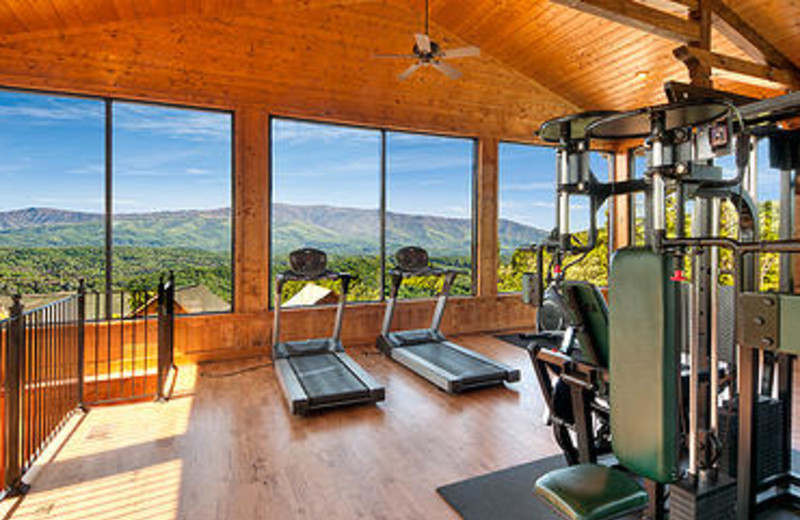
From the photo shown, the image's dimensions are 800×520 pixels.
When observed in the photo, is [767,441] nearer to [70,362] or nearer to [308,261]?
[308,261]

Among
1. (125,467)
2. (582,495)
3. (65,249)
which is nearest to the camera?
(582,495)

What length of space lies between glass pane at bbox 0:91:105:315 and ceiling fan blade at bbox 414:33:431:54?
3.49 metres

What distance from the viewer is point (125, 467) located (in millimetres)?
2812

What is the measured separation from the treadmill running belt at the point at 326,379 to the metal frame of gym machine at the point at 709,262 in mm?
2264

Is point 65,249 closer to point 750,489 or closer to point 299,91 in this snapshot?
point 299,91

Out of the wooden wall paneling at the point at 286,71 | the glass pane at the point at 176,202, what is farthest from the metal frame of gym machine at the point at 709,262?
the glass pane at the point at 176,202

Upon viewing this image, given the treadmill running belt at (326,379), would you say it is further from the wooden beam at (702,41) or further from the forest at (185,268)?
the wooden beam at (702,41)

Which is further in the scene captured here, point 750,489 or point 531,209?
point 531,209

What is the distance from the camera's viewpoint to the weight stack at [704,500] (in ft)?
4.97

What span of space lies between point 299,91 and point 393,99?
1.28 meters

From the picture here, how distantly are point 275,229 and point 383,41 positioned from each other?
292 cm

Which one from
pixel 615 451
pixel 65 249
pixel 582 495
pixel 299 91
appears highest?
pixel 299 91

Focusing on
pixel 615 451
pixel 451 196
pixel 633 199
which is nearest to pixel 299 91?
pixel 451 196

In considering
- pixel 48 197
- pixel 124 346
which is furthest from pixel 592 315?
pixel 48 197
